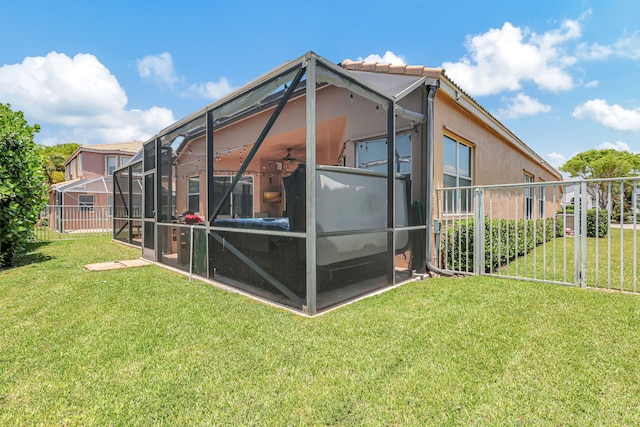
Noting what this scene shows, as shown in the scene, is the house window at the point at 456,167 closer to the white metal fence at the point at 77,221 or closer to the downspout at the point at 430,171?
the downspout at the point at 430,171

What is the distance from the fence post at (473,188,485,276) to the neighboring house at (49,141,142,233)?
16.1m

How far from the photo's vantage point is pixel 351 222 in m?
4.20

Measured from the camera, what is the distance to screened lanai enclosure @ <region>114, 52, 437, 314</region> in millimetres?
3812

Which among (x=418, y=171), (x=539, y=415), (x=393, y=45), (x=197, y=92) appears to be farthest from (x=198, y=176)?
(x=539, y=415)

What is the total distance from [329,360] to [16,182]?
25.4 feet

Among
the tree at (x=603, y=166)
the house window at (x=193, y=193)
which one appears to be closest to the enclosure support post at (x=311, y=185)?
the house window at (x=193, y=193)

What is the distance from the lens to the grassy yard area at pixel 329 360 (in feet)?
6.21

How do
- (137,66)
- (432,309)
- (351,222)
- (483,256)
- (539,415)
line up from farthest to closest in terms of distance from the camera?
(137,66)
(483,256)
(351,222)
(432,309)
(539,415)

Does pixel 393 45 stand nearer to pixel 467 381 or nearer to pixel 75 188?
pixel 467 381

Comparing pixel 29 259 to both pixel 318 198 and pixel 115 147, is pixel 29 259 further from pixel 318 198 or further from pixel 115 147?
pixel 115 147

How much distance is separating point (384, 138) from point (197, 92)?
8.52m

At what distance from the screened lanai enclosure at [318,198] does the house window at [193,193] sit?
15.6ft

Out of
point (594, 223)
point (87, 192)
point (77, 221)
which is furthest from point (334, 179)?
point (87, 192)

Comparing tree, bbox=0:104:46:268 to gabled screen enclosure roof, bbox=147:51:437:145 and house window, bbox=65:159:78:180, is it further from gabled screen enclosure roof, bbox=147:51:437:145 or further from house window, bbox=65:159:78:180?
house window, bbox=65:159:78:180
